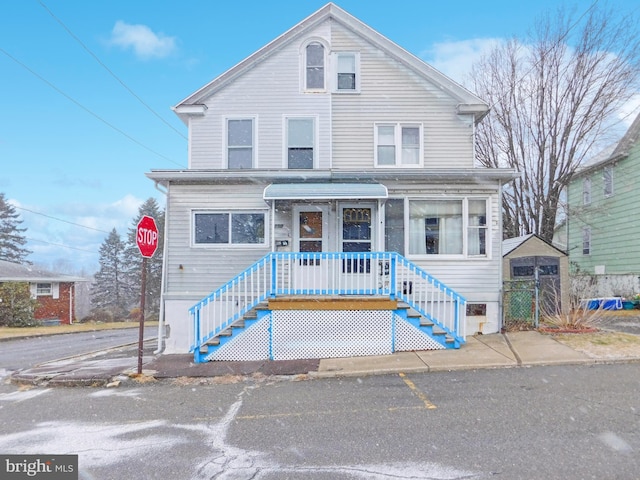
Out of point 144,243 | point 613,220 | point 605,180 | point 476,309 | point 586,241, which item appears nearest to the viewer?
point 144,243

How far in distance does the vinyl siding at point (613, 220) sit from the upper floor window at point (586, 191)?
22cm

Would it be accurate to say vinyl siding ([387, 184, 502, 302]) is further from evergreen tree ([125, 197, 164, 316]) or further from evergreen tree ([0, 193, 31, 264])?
evergreen tree ([0, 193, 31, 264])

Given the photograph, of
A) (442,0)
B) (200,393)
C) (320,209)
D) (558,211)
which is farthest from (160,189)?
(558,211)

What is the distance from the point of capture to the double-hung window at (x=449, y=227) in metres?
10.5

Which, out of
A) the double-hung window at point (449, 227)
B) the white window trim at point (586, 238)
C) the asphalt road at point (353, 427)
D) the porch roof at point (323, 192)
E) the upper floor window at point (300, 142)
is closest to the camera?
the asphalt road at point (353, 427)

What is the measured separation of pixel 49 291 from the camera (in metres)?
28.3

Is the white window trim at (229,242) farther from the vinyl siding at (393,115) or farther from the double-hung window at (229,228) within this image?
the vinyl siding at (393,115)

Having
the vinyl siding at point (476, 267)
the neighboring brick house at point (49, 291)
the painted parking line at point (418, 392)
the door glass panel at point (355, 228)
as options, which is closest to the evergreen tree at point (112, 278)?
the neighboring brick house at point (49, 291)

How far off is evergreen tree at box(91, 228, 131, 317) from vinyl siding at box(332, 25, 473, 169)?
43.3m

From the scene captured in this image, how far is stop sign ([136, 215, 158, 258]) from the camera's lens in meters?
7.45

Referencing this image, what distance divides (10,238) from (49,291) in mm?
25981

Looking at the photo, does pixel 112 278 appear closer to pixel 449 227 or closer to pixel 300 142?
pixel 300 142

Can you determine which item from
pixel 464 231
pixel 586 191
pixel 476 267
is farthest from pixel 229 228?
pixel 586 191

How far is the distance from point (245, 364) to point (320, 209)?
14.5 ft
